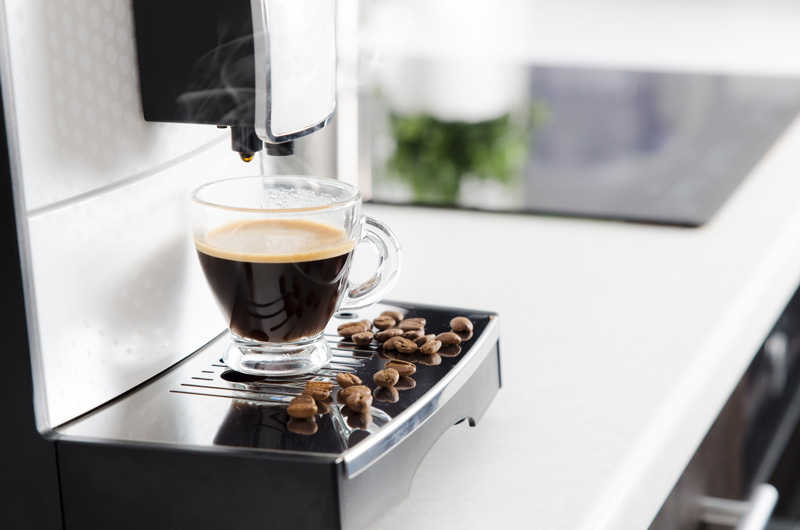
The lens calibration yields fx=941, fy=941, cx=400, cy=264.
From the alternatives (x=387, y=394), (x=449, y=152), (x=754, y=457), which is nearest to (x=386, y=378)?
(x=387, y=394)

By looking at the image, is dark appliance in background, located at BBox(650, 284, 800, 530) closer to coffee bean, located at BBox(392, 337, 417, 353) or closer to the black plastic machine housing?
coffee bean, located at BBox(392, 337, 417, 353)

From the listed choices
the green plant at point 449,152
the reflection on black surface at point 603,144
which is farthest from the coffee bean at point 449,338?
the green plant at point 449,152

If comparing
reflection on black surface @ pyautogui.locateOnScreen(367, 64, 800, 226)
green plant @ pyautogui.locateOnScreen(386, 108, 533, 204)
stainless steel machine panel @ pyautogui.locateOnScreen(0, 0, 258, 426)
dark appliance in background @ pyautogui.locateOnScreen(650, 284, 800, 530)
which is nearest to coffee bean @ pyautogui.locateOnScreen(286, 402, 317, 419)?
stainless steel machine panel @ pyautogui.locateOnScreen(0, 0, 258, 426)

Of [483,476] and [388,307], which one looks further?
[388,307]

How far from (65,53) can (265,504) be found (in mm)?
239

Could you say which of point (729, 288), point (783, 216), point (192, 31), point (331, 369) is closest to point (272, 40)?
point (192, 31)

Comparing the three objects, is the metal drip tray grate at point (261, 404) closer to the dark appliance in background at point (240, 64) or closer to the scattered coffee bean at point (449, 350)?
the scattered coffee bean at point (449, 350)

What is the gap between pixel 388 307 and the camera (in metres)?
0.64

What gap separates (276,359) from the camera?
0.53m

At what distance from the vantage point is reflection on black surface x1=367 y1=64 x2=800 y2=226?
152cm

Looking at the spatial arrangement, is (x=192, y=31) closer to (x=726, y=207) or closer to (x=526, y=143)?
(x=726, y=207)

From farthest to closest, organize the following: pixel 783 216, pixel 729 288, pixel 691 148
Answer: pixel 691 148, pixel 783 216, pixel 729 288

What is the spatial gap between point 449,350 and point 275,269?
0.12m

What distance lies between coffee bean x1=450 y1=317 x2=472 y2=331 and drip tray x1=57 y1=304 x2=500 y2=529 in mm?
71
